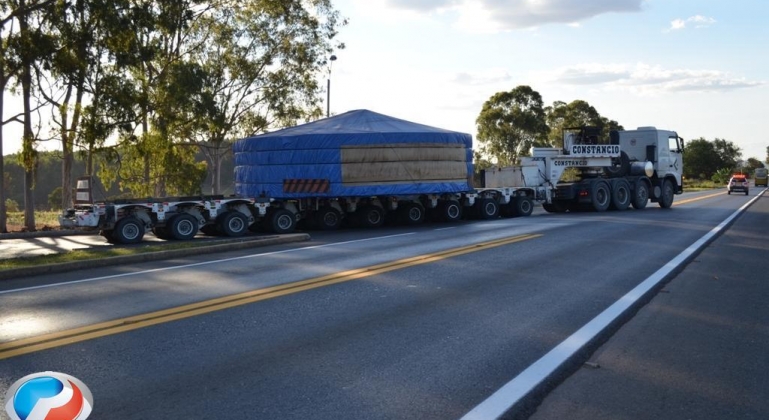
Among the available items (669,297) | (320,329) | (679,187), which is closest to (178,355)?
(320,329)

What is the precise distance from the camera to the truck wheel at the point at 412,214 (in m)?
26.0

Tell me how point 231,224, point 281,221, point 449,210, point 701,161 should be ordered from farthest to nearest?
point 701,161, point 449,210, point 281,221, point 231,224

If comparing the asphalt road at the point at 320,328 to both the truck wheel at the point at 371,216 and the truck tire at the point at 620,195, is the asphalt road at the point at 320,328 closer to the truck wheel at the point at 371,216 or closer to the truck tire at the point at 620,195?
the truck wheel at the point at 371,216

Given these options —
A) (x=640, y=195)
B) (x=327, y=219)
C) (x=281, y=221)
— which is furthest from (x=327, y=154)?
(x=640, y=195)

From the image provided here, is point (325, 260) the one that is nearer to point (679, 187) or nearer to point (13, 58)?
point (13, 58)

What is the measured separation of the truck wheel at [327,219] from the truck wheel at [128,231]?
6.38 metres

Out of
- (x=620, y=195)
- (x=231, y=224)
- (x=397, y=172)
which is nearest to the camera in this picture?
(x=231, y=224)

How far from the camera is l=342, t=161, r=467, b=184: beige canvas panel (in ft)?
81.4

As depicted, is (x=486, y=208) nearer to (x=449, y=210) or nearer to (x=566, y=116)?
(x=449, y=210)

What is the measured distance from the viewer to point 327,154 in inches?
974

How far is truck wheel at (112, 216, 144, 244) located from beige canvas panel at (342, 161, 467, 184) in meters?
7.17

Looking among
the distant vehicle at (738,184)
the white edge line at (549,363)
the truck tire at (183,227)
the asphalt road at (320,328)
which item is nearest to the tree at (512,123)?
the distant vehicle at (738,184)

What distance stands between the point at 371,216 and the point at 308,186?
2.49 m

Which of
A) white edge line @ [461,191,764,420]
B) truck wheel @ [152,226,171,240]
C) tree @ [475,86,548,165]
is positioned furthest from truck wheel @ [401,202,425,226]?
tree @ [475,86,548,165]
